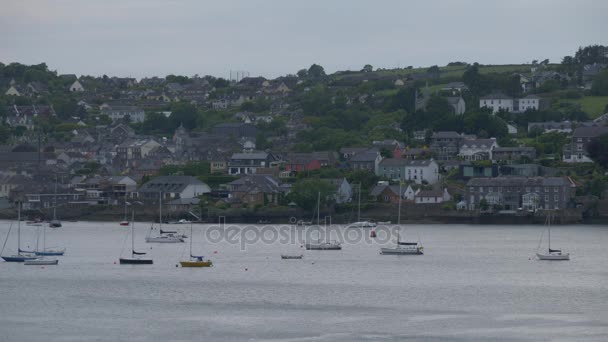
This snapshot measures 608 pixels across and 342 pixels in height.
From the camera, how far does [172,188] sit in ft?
262

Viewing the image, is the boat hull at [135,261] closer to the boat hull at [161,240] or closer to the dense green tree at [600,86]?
the boat hull at [161,240]

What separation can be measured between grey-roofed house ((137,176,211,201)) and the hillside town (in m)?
0.11

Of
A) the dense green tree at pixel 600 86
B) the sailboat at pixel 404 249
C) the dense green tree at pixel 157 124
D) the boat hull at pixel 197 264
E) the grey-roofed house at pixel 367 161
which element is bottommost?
the boat hull at pixel 197 264

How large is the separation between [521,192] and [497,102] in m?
27.8

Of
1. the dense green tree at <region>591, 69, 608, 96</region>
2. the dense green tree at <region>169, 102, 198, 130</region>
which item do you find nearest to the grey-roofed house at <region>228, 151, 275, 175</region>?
the dense green tree at <region>169, 102, 198, 130</region>

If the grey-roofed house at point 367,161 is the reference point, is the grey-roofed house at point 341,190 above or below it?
below

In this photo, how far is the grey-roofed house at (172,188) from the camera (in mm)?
79438

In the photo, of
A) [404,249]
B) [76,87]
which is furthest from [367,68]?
[404,249]

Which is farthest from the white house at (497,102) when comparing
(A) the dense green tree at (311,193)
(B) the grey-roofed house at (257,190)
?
(A) the dense green tree at (311,193)

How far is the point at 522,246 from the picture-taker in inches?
2232

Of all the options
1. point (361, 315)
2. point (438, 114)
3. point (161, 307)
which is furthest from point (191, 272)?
point (438, 114)

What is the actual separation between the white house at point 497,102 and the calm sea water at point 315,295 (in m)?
41.2

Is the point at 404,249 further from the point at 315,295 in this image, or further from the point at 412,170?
the point at 412,170

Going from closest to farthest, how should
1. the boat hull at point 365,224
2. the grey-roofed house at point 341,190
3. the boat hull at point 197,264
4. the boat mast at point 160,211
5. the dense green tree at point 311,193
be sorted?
the boat hull at point 197,264 → the boat mast at point 160,211 → the boat hull at point 365,224 → the dense green tree at point 311,193 → the grey-roofed house at point 341,190
